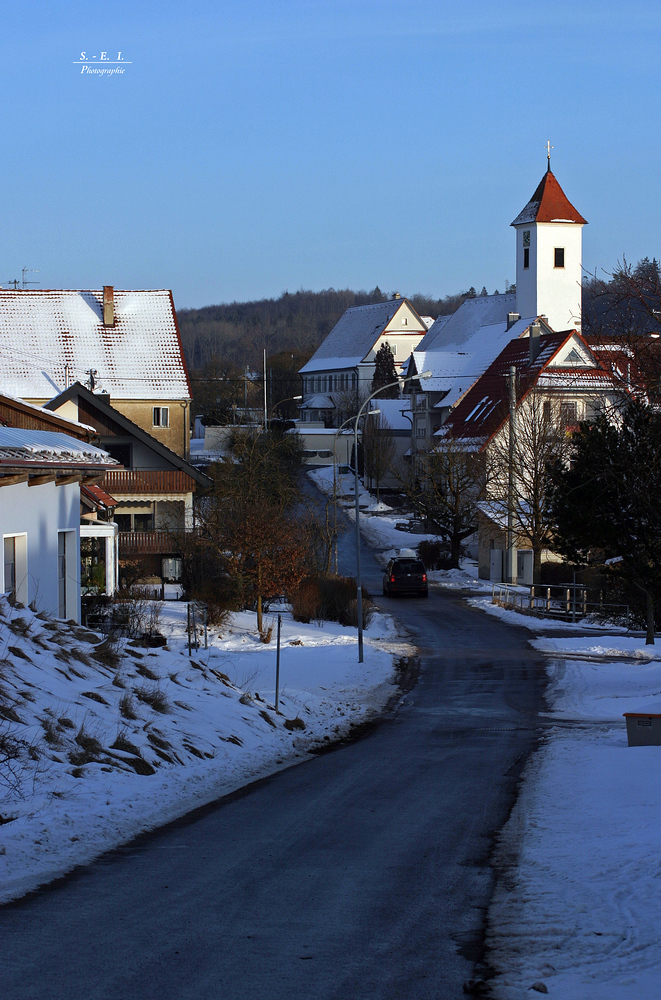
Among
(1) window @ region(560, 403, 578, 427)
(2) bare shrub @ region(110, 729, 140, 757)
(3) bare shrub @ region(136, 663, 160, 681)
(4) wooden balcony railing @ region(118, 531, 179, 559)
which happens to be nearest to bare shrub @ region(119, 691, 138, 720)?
(2) bare shrub @ region(110, 729, 140, 757)

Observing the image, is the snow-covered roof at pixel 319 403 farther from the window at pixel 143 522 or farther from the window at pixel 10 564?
the window at pixel 10 564

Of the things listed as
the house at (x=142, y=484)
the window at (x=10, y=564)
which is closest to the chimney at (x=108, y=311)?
the house at (x=142, y=484)

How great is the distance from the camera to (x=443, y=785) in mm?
10867

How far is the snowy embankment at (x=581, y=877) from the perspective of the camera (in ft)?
16.8

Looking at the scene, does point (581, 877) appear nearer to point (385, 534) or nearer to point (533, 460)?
point (533, 460)

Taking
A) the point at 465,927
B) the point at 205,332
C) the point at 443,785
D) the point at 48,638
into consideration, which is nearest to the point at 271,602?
the point at 48,638

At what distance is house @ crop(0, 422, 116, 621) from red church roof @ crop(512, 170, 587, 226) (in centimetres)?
7066

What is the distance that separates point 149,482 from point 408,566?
1187cm

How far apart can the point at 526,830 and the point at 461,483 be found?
4378 centimetres

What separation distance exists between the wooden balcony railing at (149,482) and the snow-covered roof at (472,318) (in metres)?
58.8

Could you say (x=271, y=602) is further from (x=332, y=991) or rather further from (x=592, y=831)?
(x=332, y=991)

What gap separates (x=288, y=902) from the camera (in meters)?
6.26

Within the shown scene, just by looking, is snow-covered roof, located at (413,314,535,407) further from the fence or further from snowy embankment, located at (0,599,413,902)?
snowy embankment, located at (0,599,413,902)

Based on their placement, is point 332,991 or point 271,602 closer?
point 332,991
